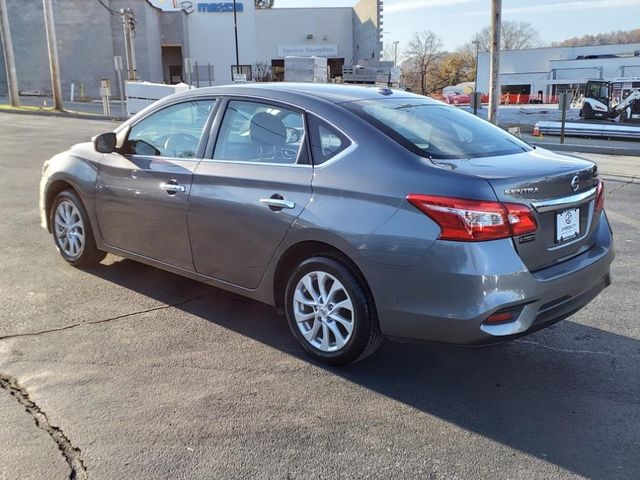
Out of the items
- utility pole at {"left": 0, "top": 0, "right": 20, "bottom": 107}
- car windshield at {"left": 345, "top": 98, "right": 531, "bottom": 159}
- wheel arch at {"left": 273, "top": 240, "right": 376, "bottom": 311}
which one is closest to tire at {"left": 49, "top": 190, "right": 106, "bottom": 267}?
wheel arch at {"left": 273, "top": 240, "right": 376, "bottom": 311}

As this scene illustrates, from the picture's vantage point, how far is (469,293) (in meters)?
3.13

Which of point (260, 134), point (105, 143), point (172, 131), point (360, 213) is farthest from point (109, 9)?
point (360, 213)

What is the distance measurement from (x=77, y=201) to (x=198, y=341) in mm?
2056

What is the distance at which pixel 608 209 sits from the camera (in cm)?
874

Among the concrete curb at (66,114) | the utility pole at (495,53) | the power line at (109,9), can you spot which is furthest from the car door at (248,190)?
the power line at (109,9)

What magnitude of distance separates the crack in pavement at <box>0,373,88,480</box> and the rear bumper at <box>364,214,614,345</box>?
1713mm

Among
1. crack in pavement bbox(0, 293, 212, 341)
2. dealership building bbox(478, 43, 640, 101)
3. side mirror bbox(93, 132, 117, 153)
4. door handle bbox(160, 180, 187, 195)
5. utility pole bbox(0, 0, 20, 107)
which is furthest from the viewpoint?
dealership building bbox(478, 43, 640, 101)

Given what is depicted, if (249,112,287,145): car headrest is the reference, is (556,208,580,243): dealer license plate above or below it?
below

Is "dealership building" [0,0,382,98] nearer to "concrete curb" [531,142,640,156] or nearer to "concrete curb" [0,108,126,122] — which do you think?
"concrete curb" [0,108,126,122]

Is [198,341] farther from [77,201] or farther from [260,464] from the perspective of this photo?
[77,201]

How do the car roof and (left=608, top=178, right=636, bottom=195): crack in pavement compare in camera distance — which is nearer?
the car roof

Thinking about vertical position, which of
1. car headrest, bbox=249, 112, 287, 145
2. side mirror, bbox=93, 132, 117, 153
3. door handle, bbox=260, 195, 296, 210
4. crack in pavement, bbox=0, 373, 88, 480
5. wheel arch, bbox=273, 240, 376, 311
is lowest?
crack in pavement, bbox=0, 373, 88, 480

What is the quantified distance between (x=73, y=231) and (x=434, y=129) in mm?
3436

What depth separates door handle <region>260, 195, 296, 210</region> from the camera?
12.2ft
